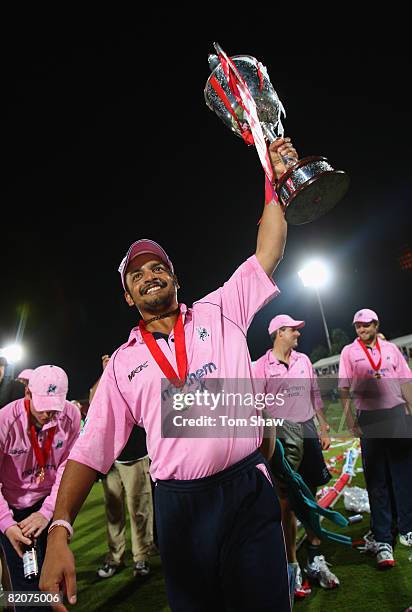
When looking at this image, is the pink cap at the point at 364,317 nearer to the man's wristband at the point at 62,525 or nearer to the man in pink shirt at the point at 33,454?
the man in pink shirt at the point at 33,454

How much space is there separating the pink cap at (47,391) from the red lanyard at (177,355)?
5.52 feet

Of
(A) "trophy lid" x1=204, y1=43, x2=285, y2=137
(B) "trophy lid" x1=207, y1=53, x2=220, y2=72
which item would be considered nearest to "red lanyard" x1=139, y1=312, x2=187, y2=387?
(A) "trophy lid" x1=204, y1=43, x2=285, y2=137

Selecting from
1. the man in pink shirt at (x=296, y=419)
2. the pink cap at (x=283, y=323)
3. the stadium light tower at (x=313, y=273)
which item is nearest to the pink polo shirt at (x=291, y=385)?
the man in pink shirt at (x=296, y=419)

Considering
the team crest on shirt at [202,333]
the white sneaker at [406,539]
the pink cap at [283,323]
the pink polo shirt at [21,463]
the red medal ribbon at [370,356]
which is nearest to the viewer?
the team crest on shirt at [202,333]

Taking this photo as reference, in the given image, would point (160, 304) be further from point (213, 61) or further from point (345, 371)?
point (345, 371)

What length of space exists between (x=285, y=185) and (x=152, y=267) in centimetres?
88

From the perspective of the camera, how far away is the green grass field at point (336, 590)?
12.8 feet

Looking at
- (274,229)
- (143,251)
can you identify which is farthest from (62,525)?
(274,229)

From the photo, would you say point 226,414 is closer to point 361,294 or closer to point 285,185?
point 285,185

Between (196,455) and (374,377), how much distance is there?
418cm

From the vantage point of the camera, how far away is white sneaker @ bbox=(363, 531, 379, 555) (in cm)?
489

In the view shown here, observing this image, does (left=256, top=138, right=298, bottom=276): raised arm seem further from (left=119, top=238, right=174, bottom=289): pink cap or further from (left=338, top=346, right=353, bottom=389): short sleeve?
(left=338, top=346, right=353, bottom=389): short sleeve

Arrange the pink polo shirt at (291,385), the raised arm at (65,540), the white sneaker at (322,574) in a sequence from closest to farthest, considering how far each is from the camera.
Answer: the raised arm at (65,540)
the white sneaker at (322,574)
the pink polo shirt at (291,385)

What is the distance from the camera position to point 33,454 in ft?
12.5
